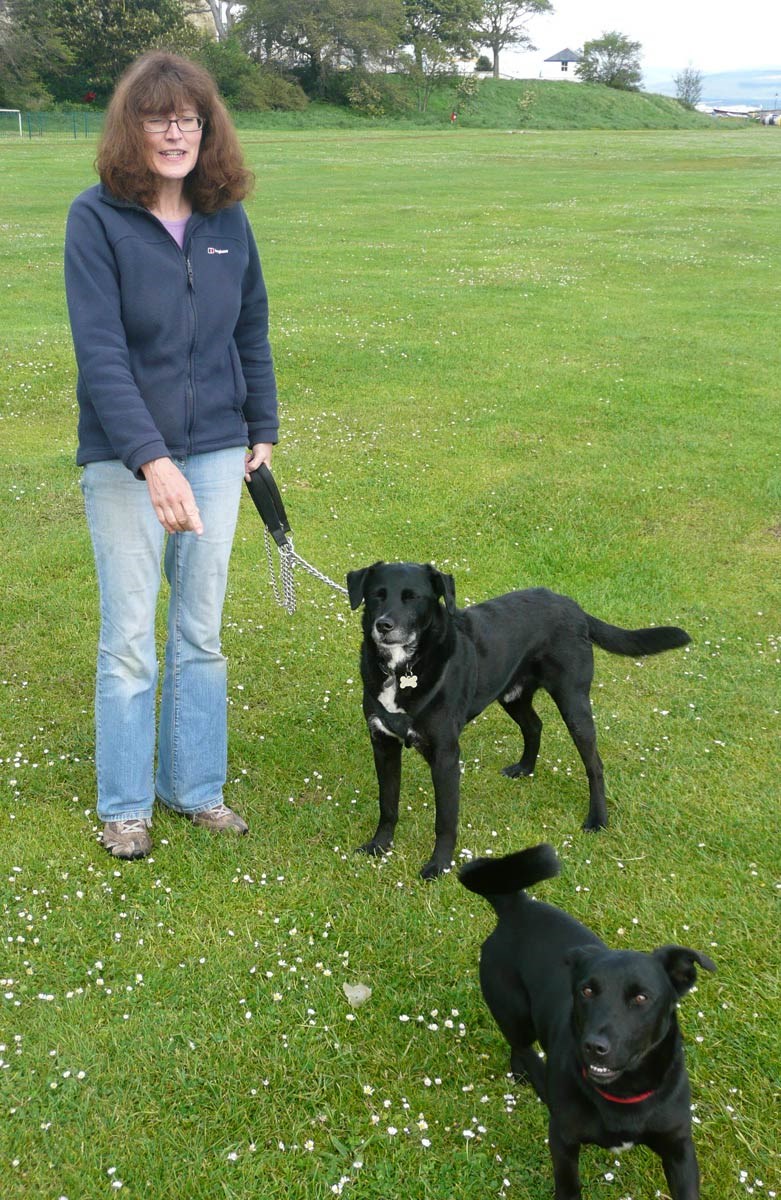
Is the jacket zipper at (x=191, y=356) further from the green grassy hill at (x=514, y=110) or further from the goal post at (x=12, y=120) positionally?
the green grassy hill at (x=514, y=110)

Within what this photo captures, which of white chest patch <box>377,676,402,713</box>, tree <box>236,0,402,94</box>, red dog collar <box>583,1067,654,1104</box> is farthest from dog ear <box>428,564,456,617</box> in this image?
tree <box>236,0,402,94</box>

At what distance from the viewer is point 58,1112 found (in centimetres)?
337

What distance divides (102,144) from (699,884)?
3.83m

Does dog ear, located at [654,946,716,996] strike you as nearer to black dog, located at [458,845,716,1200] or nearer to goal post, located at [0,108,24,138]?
black dog, located at [458,845,716,1200]

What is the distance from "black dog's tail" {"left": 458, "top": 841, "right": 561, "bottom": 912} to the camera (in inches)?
124

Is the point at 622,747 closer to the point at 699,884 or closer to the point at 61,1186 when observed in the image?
the point at 699,884

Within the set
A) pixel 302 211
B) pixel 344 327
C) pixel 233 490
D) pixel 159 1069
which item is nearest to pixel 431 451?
pixel 344 327

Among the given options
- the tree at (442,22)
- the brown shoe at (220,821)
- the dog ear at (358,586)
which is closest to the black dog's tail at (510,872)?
the dog ear at (358,586)

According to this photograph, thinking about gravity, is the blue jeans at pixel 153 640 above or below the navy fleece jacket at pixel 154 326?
below

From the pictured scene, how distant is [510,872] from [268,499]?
7.39 ft

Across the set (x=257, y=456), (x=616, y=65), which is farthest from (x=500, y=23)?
(x=257, y=456)

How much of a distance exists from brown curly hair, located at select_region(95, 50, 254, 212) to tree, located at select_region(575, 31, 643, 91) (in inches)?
4018

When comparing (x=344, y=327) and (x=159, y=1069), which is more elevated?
(x=344, y=327)

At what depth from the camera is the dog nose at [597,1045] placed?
2.61 metres
